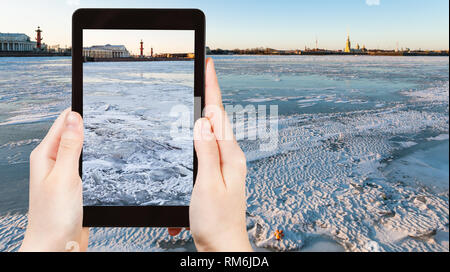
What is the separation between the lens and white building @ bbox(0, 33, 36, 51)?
145ft

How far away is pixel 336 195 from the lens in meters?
4.28

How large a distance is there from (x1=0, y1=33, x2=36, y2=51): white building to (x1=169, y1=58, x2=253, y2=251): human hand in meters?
55.0

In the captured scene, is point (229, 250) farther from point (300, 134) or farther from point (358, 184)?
point (300, 134)

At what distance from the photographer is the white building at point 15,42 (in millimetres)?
44209

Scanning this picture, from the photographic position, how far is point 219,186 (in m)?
1.23

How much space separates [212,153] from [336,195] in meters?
3.55

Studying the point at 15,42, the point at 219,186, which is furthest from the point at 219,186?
the point at 15,42

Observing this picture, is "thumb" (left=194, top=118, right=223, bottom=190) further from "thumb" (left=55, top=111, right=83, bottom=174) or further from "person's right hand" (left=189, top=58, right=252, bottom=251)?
"thumb" (left=55, top=111, right=83, bottom=174)

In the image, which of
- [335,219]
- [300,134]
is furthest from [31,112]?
[335,219]

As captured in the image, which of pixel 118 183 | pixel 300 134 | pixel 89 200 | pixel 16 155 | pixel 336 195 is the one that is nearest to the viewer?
pixel 89 200

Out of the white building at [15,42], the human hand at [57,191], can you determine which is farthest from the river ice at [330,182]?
the white building at [15,42]

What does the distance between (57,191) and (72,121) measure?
0.30m

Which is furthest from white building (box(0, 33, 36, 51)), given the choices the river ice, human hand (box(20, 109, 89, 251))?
human hand (box(20, 109, 89, 251))

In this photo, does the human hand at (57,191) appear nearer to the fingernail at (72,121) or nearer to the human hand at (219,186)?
the fingernail at (72,121)
